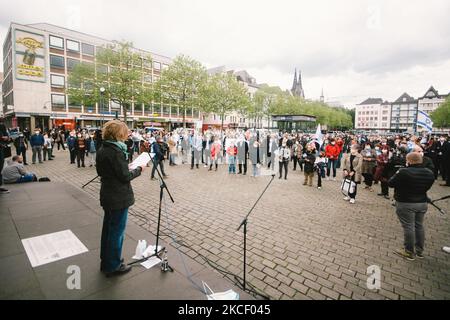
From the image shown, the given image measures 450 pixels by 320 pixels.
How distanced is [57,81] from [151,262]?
4818 cm

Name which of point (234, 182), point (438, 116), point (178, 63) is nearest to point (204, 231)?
point (234, 182)

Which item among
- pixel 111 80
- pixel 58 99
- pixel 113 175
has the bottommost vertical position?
pixel 113 175

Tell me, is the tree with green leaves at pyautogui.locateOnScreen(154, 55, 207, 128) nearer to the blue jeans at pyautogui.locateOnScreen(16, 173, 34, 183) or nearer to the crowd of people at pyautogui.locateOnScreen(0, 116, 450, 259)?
the crowd of people at pyautogui.locateOnScreen(0, 116, 450, 259)

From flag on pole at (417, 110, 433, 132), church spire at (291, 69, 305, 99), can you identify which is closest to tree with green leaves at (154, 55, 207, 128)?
flag on pole at (417, 110, 433, 132)

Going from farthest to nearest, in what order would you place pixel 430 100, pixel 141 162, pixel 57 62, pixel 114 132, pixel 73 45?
pixel 430 100
pixel 73 45
pixel 57 62
pixel 141 162
pixel 114 132

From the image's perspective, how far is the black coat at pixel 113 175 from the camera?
113 inches

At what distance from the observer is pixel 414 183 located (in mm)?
3969

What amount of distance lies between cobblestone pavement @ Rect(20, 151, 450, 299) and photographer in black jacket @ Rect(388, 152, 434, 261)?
0.34 meters

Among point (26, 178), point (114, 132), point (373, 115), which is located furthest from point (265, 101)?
point (373, 115)

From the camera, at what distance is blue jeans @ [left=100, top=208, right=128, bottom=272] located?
9.88ft

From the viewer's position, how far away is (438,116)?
5519cm

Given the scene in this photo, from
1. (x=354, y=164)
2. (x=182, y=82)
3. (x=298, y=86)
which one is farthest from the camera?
(x=298, y=86)

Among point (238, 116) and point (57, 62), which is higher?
point (57, 62)

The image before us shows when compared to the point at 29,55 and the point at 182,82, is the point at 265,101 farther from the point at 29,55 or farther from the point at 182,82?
the point at 29,55
